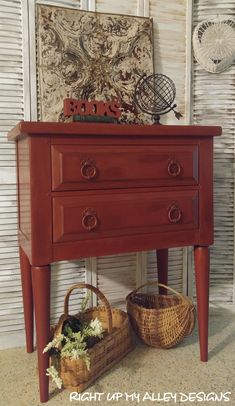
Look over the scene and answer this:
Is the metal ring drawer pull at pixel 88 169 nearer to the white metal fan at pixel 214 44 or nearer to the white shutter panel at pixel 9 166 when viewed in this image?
the white shutter panel at pixel 9 166

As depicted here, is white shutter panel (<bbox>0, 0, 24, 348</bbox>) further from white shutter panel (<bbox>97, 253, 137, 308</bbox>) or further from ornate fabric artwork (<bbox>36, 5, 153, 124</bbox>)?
white shutter panel (<bbox>97, 253, 137, 308</bbox>)

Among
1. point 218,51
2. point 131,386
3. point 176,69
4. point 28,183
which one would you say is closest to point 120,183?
point 28,183

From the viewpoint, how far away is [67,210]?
141cm

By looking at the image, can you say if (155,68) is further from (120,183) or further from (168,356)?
(168,356)

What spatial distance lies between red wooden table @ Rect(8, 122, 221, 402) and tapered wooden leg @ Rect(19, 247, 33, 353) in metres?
0.19

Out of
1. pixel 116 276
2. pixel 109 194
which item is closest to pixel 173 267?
pixel 116 276

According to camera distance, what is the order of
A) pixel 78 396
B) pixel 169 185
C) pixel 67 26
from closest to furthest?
pixel 78 396 → pixel 169 185 → pixel 67 26

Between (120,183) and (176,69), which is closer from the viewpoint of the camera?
(120,183)

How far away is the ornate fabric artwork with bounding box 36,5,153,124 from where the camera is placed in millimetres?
1882

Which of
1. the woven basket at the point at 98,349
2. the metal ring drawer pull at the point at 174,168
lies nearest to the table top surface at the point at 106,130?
the metal ring drawer pull at the point at 174,168

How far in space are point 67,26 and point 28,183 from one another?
A: 93 cm

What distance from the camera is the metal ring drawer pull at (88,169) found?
1435 millimetres

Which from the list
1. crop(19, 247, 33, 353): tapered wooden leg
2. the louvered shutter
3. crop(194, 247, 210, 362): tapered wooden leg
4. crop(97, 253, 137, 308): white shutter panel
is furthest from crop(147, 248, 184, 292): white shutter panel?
crop(19, 247, 33, 353): tapered wooden leg

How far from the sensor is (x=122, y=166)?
1.51 m
